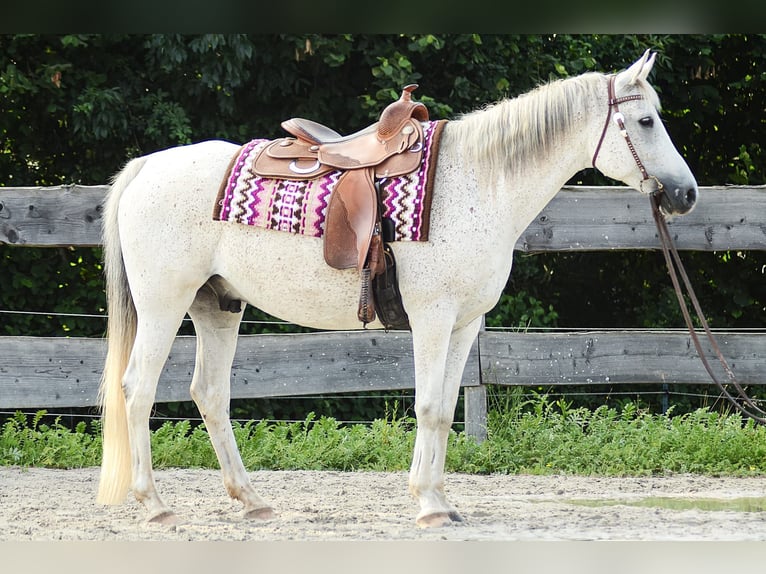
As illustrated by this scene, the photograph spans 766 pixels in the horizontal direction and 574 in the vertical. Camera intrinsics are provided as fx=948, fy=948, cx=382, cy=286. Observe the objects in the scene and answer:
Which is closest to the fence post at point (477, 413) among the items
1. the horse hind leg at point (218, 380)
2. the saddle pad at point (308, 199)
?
the horse hind leg at point (218, 380)

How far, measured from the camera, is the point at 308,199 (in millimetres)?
4375

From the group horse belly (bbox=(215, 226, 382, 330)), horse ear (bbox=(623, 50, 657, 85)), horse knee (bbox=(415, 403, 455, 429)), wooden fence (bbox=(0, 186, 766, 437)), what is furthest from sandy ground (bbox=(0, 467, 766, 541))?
horse ear (bbox=(623, 50, 657, 85))

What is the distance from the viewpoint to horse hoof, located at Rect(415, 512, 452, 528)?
4238mm

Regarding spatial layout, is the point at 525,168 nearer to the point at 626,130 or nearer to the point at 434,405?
the point at 626,130

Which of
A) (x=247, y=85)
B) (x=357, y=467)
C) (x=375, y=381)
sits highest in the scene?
(x=247, y=85)

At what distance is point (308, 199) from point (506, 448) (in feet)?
8.59

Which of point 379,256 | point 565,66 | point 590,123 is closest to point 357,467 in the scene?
point 379,256

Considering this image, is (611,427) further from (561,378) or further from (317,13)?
(317,13)

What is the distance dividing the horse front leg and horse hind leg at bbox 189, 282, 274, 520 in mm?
854

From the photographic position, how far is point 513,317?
8695 millimetres

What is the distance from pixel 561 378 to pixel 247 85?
3828 mm

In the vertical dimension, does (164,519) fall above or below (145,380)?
below

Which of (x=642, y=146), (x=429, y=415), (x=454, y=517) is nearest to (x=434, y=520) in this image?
(x=454, y=517)

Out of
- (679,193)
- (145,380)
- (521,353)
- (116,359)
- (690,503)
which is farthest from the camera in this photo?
(521,353)
